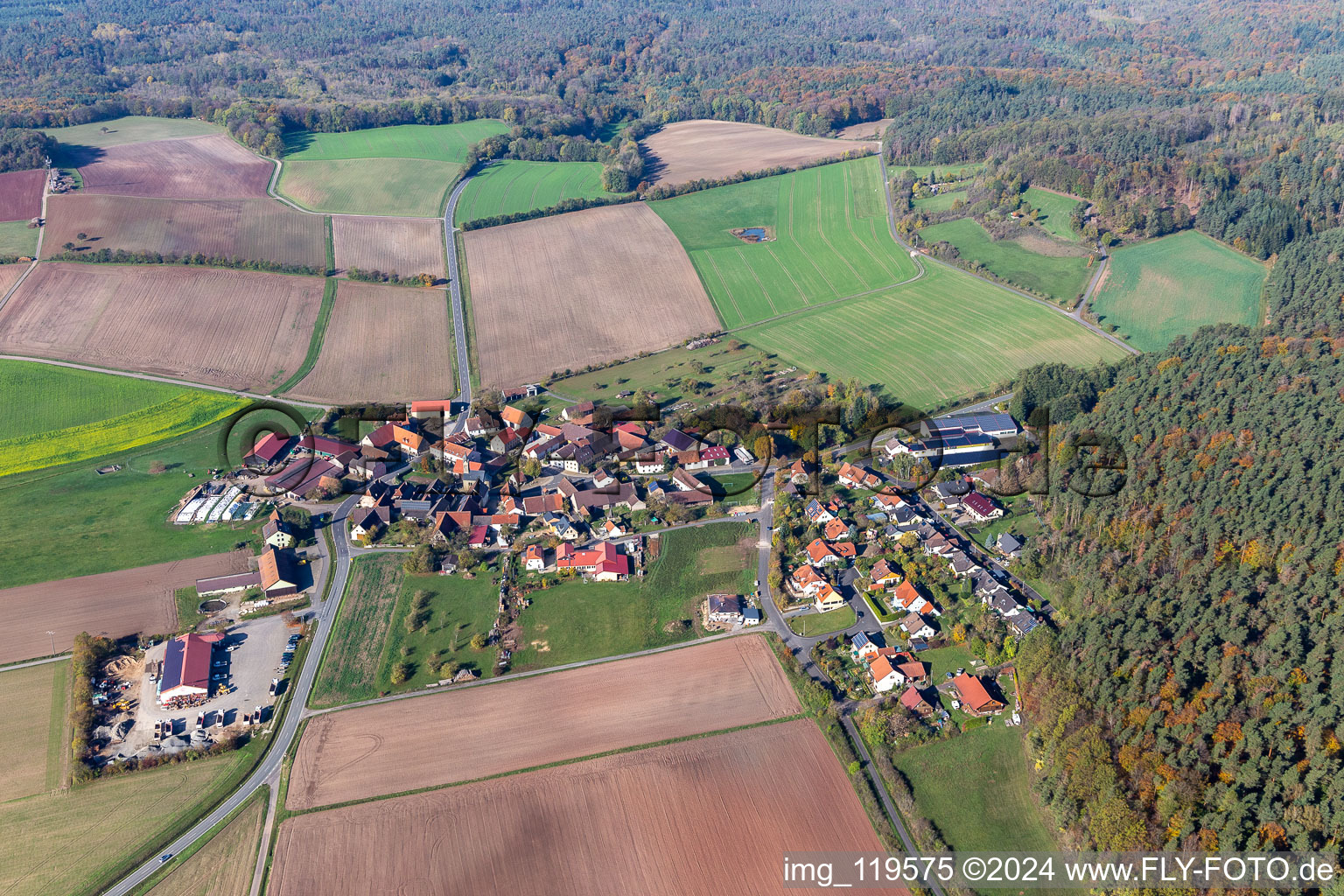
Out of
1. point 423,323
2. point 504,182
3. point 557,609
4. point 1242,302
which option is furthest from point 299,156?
point 1242,302

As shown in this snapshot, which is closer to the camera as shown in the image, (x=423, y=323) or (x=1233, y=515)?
(x=1233, y=515)


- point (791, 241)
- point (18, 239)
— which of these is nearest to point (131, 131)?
point (18, 239)

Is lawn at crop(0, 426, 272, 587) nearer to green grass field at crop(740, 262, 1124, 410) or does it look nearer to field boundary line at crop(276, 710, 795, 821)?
field boundary line at crop(276, 710, 795, 821)

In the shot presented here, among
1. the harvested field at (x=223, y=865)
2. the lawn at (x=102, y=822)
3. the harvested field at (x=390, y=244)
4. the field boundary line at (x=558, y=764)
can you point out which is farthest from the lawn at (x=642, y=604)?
the harvested field at (x=390, y=244)

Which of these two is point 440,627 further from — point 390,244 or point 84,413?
point 390,244

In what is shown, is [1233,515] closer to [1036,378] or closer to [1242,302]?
[1036,378]
